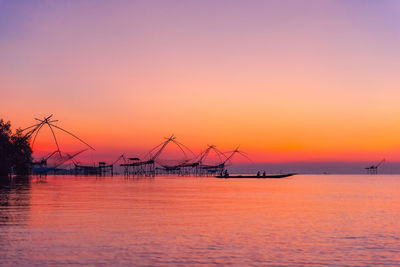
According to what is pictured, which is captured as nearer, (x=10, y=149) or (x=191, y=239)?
(x=191, y=239)

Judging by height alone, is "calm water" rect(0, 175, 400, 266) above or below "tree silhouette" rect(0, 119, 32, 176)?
below

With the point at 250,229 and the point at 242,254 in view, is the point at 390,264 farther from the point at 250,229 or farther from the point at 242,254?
the point at 250,229

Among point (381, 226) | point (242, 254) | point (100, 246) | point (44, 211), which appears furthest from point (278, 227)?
point (44, 211)

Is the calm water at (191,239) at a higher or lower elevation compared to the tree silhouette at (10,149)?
lower

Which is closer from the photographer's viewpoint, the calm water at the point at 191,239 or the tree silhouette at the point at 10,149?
the calm water at the point at 191,239

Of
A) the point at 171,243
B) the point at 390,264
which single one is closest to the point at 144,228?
the point at 171,243

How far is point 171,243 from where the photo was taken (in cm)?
1983

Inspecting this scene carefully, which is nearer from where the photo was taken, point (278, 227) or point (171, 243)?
point (171, 243)

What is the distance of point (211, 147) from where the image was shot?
650 feet

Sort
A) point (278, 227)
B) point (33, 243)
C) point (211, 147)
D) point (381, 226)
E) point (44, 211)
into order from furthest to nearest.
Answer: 1. point (211, 147)
2. point (44, 211)
3. point (381, 226)
4. point (278, 227)
5. point (33, 243)

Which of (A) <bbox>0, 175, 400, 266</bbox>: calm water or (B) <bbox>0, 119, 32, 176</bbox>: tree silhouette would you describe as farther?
(B) <bbox>0, 119, 32, 176</bbox>: tree silhouette

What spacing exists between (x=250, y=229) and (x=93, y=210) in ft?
47.8

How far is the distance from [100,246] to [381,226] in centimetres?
1868

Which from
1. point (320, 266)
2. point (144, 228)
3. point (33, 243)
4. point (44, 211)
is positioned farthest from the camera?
point (44, 211)
